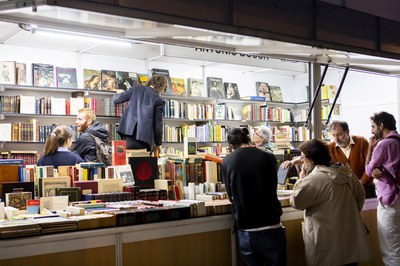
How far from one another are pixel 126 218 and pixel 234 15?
80.7 inches

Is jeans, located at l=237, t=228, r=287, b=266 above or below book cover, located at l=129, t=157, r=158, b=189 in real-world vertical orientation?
below

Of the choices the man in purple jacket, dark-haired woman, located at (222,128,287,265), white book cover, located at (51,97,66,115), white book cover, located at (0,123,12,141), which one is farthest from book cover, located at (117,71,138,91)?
dark-haired woman, located at (222,128,287,265)

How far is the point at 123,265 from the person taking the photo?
367 cm

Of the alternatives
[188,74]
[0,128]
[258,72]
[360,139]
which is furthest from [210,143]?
[360,139]

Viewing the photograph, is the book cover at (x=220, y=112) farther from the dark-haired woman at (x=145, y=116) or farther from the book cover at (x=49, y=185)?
the book cover at (x=49, y=185)

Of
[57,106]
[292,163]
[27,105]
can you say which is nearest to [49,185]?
[292,163]

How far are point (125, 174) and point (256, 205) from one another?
117cm

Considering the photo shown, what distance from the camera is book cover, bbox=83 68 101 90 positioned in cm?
923

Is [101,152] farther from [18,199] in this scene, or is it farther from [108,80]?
[108,80]

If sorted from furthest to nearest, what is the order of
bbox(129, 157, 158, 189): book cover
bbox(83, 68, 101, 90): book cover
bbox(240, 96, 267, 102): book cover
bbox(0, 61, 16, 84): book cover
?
bbox(240, 96, 267, 102): book cover < bbox(83, 68, 101, 90): book cover < bbox(0, 61, 16, 84): book cover < bbox(129, 157, 158, 189): book cover

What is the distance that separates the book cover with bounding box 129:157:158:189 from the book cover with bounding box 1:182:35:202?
94 centimetres

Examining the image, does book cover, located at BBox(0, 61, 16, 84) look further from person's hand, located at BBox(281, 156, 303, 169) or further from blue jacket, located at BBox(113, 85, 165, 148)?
person's hand, located at BBox(281, 156, 303, 169)

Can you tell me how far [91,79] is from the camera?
30.5 ft

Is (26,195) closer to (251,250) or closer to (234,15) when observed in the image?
(251,250)
